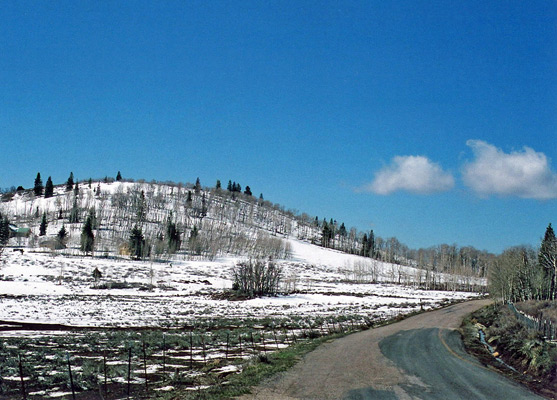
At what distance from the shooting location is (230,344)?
23.3 m

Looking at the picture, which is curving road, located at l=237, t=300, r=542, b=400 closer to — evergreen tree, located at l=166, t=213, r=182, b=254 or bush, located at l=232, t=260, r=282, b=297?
bush, located at l=232, t=260, r=282, b=297

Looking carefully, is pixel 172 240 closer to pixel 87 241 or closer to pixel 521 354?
pixel 87 241

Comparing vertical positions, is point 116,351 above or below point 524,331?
below

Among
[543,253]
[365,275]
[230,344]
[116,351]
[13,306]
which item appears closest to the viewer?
[116,351]

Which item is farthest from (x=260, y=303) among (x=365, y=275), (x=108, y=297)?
(x=365, y=275)

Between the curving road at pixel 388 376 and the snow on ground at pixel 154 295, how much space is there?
2074 cm

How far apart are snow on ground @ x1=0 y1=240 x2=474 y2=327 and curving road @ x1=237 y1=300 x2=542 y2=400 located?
2074 cm

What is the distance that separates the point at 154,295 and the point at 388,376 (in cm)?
5952

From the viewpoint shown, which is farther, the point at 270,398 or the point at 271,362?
the point at 271,362

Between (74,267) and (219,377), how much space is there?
92.3m

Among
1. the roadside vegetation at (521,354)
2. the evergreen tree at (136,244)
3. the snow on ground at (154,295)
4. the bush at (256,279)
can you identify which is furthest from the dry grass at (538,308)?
the evergreen tree at (136,244)

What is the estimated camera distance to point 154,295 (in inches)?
2672

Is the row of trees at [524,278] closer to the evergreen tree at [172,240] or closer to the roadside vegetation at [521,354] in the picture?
the roadside vegetation at [521,354]

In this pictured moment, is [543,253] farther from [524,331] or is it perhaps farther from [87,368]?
[87,368]
